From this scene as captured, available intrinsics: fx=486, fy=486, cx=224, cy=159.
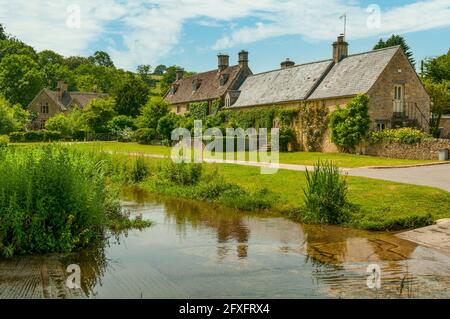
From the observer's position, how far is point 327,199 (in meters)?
14.4

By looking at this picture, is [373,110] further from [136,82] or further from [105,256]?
[136,82]

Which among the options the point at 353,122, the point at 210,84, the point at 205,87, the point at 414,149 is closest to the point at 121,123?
the point at 205,87

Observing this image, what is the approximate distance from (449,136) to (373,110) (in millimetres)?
16113

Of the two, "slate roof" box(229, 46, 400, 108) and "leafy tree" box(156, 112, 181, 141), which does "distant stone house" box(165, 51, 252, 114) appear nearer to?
"slate roof" box(229, 46, 400, 108)

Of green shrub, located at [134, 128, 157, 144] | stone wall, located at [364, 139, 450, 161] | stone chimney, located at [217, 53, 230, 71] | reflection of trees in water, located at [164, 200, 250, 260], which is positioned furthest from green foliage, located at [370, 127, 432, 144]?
stone chimney, located at [217, 53, 230, 71]

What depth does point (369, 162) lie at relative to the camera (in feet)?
94.6

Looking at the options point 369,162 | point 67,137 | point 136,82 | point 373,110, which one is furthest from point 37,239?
point 136,82

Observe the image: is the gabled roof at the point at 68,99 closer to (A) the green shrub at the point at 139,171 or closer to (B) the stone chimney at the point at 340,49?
(B) the stone chimney at the point at 340,49

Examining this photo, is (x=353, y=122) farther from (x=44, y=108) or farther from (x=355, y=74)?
(x=44, y=108)

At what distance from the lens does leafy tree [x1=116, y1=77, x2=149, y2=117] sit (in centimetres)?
6788

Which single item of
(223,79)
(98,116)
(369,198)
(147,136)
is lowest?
(369,198)

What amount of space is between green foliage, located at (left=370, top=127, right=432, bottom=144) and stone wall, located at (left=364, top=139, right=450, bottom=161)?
281mm

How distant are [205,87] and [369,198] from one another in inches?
1799

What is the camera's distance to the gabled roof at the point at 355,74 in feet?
121
